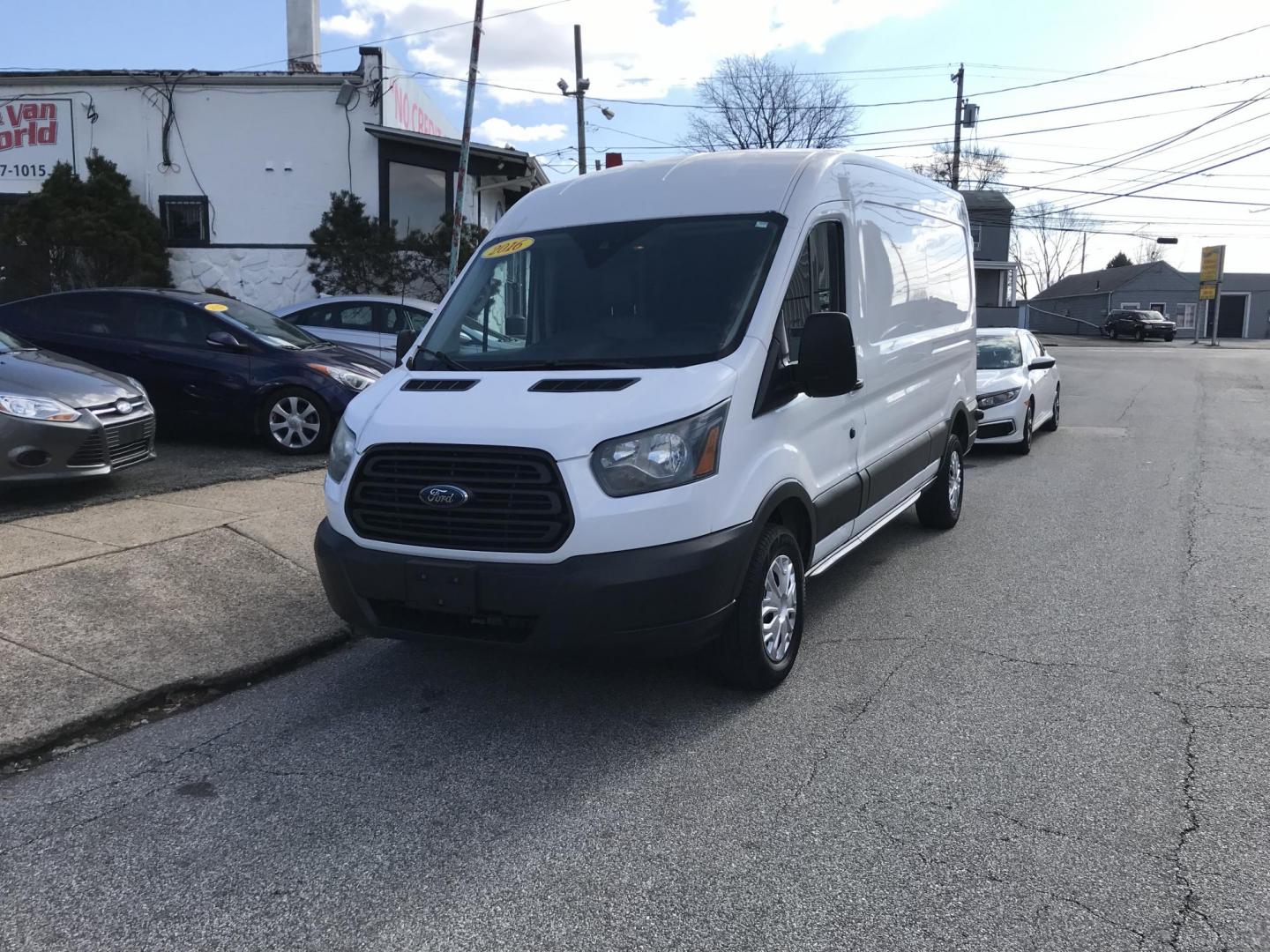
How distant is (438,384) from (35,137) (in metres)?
18.7

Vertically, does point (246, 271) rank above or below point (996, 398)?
above

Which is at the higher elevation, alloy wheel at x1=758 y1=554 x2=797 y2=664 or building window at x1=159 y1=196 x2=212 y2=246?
building window at x1=159 y1=196 x2=212 y2=246

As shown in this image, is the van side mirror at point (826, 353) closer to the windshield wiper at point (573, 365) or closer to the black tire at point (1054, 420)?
the windshield wiper at point (573, 365)

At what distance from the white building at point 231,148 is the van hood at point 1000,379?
36.8 ft

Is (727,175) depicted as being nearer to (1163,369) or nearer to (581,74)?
(1163,369)

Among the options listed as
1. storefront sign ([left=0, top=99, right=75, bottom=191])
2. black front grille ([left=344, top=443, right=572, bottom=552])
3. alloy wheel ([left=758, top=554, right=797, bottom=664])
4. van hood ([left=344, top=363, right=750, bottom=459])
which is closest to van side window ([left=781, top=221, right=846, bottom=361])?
van hood ([left=344, top=363, right=750, bottom=459])

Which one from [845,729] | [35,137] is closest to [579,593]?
[845,729]

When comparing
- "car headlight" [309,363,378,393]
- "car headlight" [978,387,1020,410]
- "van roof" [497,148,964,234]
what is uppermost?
"van roof" [497,148,964,234]

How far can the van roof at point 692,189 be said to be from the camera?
5062 mm

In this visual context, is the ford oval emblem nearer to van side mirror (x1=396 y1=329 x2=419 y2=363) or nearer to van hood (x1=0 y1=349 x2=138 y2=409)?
van side mirror (x1=396 y1=329 x2=419 y2=363)

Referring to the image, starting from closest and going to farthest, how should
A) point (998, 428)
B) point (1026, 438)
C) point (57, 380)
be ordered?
point (57, 380), point (998, 428), point (1026, 438)

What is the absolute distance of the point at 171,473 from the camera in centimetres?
852

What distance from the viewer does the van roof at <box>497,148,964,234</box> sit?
16.6ft

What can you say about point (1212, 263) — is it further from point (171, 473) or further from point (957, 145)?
point (171, 473)
